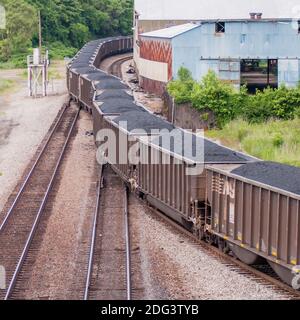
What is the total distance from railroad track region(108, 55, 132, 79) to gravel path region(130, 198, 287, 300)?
4490cm

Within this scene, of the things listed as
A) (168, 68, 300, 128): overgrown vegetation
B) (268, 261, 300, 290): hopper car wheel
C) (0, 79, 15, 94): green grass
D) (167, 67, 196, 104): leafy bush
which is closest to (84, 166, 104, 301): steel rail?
(268, 261, 300, 290): hopper car wheel

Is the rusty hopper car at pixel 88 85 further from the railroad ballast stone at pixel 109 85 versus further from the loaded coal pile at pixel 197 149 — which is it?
the loaded coal pile at pixel 197 149

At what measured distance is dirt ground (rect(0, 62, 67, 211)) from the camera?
94.4ft

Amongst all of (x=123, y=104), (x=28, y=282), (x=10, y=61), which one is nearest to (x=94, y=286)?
(x=28, y=282)

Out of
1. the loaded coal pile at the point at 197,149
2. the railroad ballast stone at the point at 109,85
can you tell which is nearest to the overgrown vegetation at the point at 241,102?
the railroad ballast stone at the point at 109,85

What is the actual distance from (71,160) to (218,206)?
47.4 ft

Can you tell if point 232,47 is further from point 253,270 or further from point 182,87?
point 253,270

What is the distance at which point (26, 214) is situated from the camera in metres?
22.0

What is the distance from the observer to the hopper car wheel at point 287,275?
1430 centimetres

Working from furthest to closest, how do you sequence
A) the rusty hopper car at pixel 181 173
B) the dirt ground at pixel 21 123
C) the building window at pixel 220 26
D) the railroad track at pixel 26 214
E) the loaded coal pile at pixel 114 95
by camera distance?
the building window at pixel 220 26
the loaded coal pile at pixel 114 95
the dirt ground at pixel 21 123
the rusty hopper car at pixel 181 173
the railroad track at pixel 26 214

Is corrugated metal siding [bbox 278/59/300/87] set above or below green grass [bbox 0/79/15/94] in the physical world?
above

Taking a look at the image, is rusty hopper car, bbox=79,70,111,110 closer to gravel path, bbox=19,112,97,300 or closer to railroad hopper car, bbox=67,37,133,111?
railroad hopper car, bbox=67,37,133,111

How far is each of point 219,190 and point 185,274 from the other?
6.64 ft
